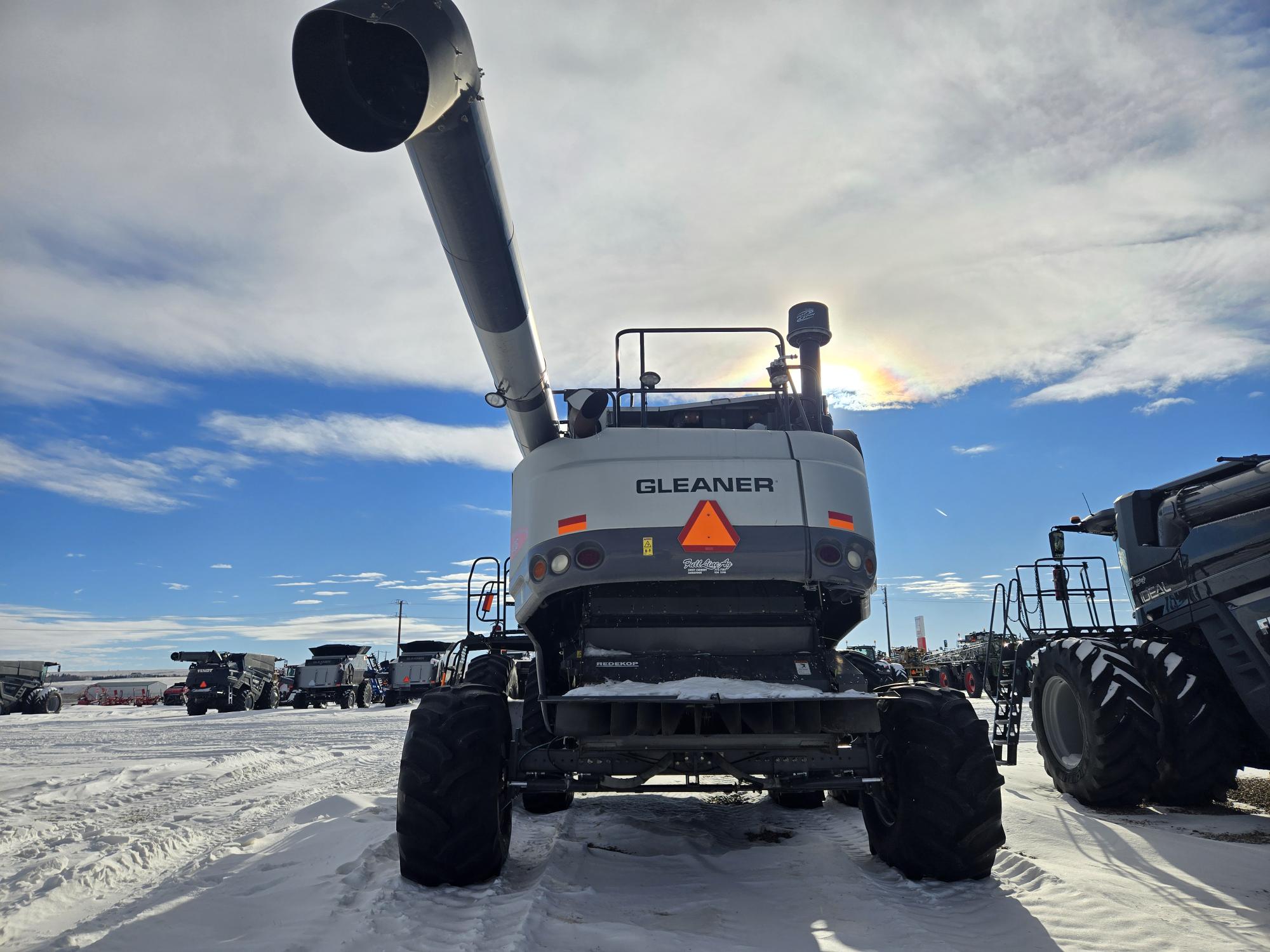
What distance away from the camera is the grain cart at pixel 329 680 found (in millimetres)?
32469

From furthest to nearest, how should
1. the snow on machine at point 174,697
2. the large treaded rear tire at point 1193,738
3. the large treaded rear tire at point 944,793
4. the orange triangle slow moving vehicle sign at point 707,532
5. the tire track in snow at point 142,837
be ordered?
the snow on machine at point 174,697, the large treaded rear tire at point 1193,738, the orange triangle slow moving vehicle sign at point 707,532, the large treaded rear tire at point 944,793, the tire track in snow at point 142,837

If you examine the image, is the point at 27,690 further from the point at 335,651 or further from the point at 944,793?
the point at 944,793

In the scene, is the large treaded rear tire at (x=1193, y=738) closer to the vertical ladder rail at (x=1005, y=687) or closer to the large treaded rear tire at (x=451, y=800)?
the vertical ladder rail at (x=1005, y=687)

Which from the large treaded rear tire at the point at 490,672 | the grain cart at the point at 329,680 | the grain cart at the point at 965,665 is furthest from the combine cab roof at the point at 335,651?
the large treaded rear tire at the point at 490,672

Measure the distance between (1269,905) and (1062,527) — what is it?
5820mm

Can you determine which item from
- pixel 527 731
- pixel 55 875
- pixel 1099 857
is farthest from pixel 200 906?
pixel 1099 857

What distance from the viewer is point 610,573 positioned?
529 cm

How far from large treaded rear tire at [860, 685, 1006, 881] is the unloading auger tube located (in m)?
3.54

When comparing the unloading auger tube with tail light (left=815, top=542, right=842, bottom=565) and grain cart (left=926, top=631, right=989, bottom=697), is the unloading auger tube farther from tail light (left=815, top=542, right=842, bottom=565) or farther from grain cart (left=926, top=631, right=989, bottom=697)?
grain cart (left=926, top=631, right=989, bottom=697)

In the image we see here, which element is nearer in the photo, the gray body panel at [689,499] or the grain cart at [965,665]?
the gray body panel at [689,499]

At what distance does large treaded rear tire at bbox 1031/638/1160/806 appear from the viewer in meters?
7.00

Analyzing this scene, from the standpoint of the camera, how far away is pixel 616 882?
501cm

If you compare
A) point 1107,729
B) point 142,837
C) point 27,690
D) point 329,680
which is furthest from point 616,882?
point 27,690

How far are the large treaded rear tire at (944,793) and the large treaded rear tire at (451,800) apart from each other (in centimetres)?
232
